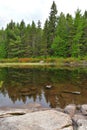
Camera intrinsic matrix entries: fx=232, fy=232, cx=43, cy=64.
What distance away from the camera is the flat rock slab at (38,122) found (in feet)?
24.0

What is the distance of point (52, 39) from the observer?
56.7 m

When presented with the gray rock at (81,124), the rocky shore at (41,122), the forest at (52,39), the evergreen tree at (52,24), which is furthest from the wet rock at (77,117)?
the evergreen tree at (52,24)

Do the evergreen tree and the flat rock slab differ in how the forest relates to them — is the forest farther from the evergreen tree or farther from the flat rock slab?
the flat rock slab

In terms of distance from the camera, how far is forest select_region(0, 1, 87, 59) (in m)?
51.7

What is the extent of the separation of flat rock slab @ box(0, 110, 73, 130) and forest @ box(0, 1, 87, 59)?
42.0 m

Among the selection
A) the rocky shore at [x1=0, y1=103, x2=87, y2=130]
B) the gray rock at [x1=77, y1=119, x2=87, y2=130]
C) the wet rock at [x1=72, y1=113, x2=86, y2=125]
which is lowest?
the wet rock at [x1=72, y1=113, x2=86, y2=125]

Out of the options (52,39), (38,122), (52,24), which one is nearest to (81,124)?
(38,122)

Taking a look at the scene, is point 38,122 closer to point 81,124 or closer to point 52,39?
point 81,124

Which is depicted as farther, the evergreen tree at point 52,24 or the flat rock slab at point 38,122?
the evergreen tree at point 52,24

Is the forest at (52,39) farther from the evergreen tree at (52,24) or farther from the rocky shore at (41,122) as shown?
the rocky shore at (41,122)

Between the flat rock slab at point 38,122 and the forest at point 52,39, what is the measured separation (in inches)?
1654

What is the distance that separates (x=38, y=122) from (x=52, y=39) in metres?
49.8

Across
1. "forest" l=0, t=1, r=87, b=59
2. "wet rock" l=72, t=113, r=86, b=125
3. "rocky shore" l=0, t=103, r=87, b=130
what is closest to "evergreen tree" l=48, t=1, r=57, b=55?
"forest" l=0, t=1, r=87, b=59

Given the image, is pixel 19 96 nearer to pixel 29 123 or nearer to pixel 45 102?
pixel 45 102
